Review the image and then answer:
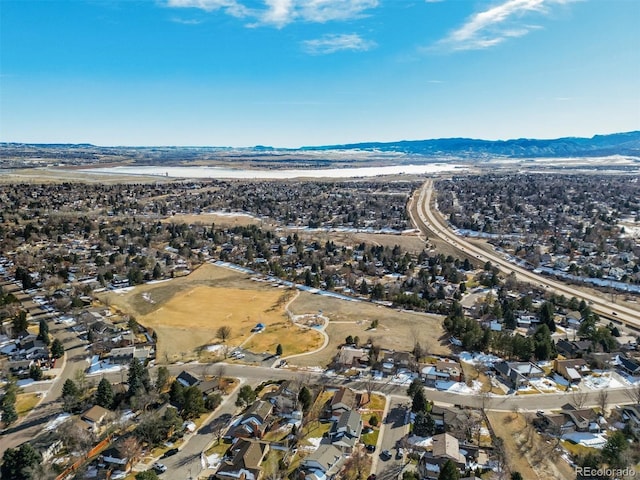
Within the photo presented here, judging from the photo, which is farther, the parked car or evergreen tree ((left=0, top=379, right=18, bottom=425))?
evergreen tree ((left=0, top=379, right=18, bottom=425))

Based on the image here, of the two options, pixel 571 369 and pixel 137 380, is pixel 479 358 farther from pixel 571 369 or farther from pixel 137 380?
pixel 137 380

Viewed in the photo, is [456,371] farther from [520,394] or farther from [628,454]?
[628,454]

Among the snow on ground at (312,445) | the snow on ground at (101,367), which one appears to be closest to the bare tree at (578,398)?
the snow on ground at (312,445)

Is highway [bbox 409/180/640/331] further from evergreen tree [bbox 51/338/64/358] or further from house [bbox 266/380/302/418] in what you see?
evergreen tree [bbox 51/338/64/358]

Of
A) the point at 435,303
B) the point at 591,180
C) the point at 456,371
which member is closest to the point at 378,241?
the point at 435,303

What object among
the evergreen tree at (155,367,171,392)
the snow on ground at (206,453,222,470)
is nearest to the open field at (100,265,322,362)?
the evergreen tree at (155,367,171,392)
